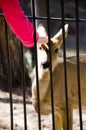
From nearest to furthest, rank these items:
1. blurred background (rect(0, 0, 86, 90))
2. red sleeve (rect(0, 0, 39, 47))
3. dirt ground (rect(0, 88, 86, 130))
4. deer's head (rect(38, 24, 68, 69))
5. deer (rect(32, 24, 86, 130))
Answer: red sleeve (rect(0, 0, 39, 47)), deer's head (rect(38, 24, 68, 69)), deer (rect(32, 24, 86, 130)), dirt ground (rect(0, 88, 86, 130)), blurred background (rect(0, 0, 86, 90))

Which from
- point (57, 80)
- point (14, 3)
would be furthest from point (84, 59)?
point (14, 3)

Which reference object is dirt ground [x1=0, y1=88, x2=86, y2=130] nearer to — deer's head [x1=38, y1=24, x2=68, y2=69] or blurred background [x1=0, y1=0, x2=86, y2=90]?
blurred background [x1=0, y1=0, x2=86, y2=90]

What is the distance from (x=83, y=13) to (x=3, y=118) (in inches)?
249

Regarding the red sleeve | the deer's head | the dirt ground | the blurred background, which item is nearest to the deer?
the deer's head

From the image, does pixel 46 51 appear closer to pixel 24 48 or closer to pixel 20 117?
pixel 20 117

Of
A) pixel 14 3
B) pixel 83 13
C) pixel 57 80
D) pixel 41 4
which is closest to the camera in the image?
pixel 14 3

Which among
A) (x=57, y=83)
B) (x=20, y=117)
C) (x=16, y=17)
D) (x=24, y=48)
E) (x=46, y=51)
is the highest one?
(x=16, y=17)

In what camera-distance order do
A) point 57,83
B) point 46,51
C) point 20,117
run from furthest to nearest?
1. point 20,117
2. point 57,83
3. point 46,51

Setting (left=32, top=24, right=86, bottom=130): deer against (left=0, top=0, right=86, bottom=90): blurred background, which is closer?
(left=32, top=24, right=86, bottom=130): deer

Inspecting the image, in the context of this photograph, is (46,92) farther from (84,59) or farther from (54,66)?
(84,59)

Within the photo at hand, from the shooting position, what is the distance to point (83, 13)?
41.3 ft

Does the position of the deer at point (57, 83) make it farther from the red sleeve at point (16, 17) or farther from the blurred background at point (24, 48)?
the red sleeve at point (16, 17)

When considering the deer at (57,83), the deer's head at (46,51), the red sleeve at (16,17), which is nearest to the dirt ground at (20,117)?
the deer at (57,83)

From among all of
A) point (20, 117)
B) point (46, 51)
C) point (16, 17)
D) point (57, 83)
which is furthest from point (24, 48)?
point (16, 17)
